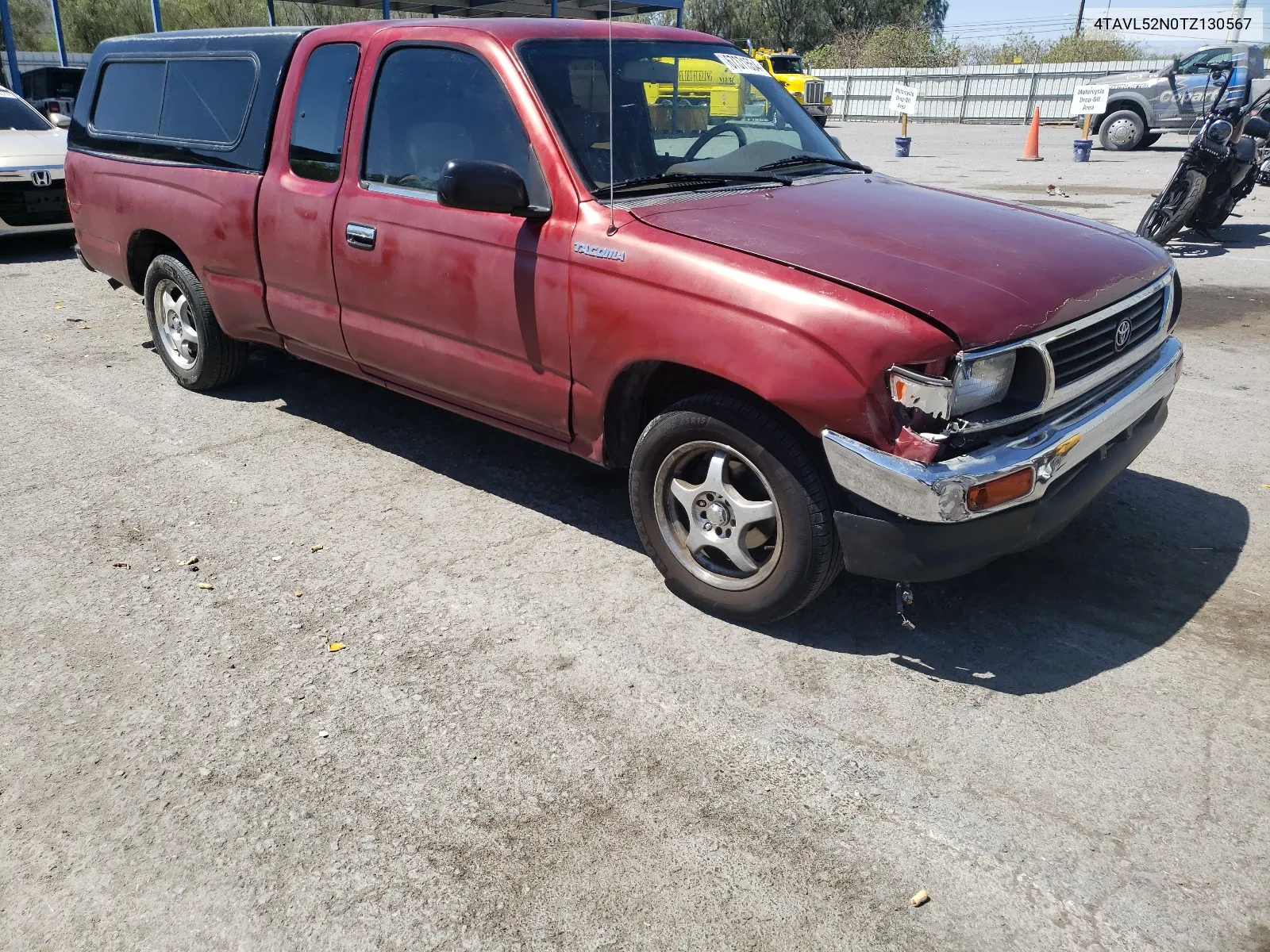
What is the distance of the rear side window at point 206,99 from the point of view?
5.07m

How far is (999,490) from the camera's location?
2.97 meters

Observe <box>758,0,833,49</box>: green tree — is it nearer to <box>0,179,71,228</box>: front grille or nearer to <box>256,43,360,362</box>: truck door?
<box>0,179,71,228</box>: front grille

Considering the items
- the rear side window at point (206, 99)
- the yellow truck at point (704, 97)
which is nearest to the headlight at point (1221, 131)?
the yellow truck at point (704, 97)

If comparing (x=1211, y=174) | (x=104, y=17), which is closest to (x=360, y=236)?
(x=1211, y=174)

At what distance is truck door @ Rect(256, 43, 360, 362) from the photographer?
454 centimetres

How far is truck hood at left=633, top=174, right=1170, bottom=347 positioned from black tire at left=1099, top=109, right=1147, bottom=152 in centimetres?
1911

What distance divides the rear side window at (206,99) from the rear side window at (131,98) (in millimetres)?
112

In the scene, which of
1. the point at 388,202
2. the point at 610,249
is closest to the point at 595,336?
the point at 610,249

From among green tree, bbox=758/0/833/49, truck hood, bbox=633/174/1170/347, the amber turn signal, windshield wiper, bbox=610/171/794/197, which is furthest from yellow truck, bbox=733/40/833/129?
green tree, bbox=758/0/833/49

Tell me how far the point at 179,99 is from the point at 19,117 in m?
7.15

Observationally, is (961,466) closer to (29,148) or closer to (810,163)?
(810,163)

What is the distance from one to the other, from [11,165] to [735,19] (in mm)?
52096

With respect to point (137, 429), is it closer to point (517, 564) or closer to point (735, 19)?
point (517, 564)

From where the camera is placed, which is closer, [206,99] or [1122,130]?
[206,99]
